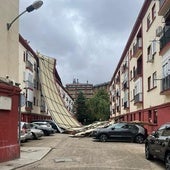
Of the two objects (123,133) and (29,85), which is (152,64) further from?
(29,85)

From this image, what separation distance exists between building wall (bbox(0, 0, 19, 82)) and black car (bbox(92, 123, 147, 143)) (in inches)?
537

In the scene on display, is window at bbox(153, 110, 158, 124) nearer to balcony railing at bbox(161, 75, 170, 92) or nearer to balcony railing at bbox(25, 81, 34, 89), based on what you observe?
balcony railing at bbox(161, 75, 170, 92)

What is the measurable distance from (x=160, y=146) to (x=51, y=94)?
170ft

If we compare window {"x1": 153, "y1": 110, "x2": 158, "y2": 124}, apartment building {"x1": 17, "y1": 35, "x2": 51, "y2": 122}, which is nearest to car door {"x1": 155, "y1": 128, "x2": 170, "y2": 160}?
window {"x1": 153, "y1": 110, "x2": 158, "y2": 124}

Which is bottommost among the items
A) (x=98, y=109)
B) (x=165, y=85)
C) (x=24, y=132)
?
(x=24, y=132)

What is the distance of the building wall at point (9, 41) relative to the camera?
16.8m

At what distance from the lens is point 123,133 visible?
1196 inches

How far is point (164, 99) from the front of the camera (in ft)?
95.0

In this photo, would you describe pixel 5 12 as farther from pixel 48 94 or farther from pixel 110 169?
pixel 48 94

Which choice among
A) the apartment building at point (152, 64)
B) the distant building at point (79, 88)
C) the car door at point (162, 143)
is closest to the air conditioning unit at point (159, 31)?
the apartment building at point (152, 64)

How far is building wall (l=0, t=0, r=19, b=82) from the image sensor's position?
1681 centimetres

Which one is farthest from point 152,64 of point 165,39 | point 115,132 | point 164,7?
point 164,7

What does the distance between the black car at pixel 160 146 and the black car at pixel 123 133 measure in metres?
13.4

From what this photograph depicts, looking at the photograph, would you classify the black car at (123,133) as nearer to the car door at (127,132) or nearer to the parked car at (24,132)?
the car door at (127,132)
